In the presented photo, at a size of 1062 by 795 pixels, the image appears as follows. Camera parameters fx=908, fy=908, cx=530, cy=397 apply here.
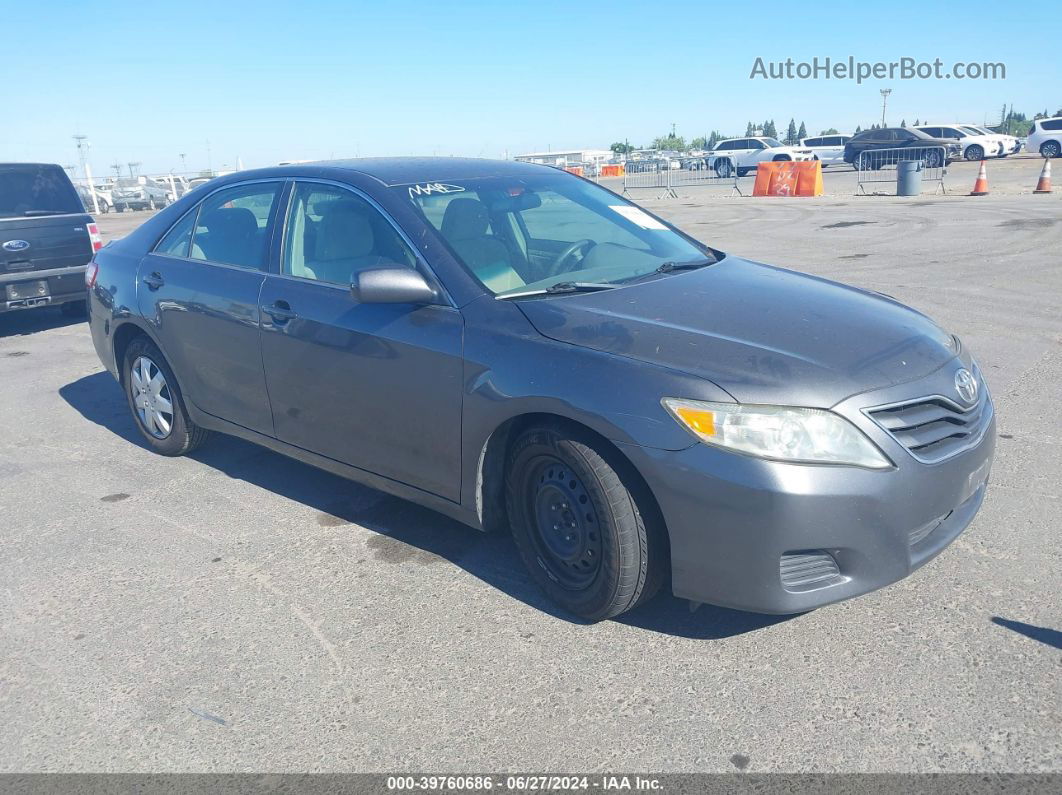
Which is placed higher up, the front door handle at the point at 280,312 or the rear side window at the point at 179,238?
the rear side window at the point at 179,238

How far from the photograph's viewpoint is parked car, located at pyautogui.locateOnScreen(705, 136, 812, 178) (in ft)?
121

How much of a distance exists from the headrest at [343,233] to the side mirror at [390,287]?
0.44 m

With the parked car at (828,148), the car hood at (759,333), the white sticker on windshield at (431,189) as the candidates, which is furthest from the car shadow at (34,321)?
the parked car at (828,148)

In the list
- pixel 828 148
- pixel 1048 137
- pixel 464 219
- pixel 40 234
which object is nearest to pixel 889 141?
pixel 828 148

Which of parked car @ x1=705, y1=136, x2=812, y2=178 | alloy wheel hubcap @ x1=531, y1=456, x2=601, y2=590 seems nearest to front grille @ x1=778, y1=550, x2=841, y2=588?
alloy wheel hubcap @ x1=531, y1=456, x2=601, y2=590

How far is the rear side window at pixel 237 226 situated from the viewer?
455 cm

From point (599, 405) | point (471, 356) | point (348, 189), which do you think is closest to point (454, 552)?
point (471, 356)

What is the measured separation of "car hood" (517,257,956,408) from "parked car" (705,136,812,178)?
34.2 metres

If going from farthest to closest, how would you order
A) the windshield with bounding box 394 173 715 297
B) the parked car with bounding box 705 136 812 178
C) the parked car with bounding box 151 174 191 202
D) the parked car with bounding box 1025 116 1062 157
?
the parked car with bounding box 705 136 812 178 < the parked car with bounding box 1025 116 1062 157 < the parked car with bounding box 151 174 191 202 < the windshield with bounding box 394 173 715 297

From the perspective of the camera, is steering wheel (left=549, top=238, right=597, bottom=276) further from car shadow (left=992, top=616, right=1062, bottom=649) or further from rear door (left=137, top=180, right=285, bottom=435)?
car shadow (left=992, top=616, right=1062, bottom=649)

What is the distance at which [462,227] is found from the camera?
13.1ft

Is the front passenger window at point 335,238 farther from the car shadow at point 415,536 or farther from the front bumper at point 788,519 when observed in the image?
the front bumper at point 788,519

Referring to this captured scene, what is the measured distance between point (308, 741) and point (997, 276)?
30.8 feet

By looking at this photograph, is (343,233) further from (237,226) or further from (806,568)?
(806,568)
